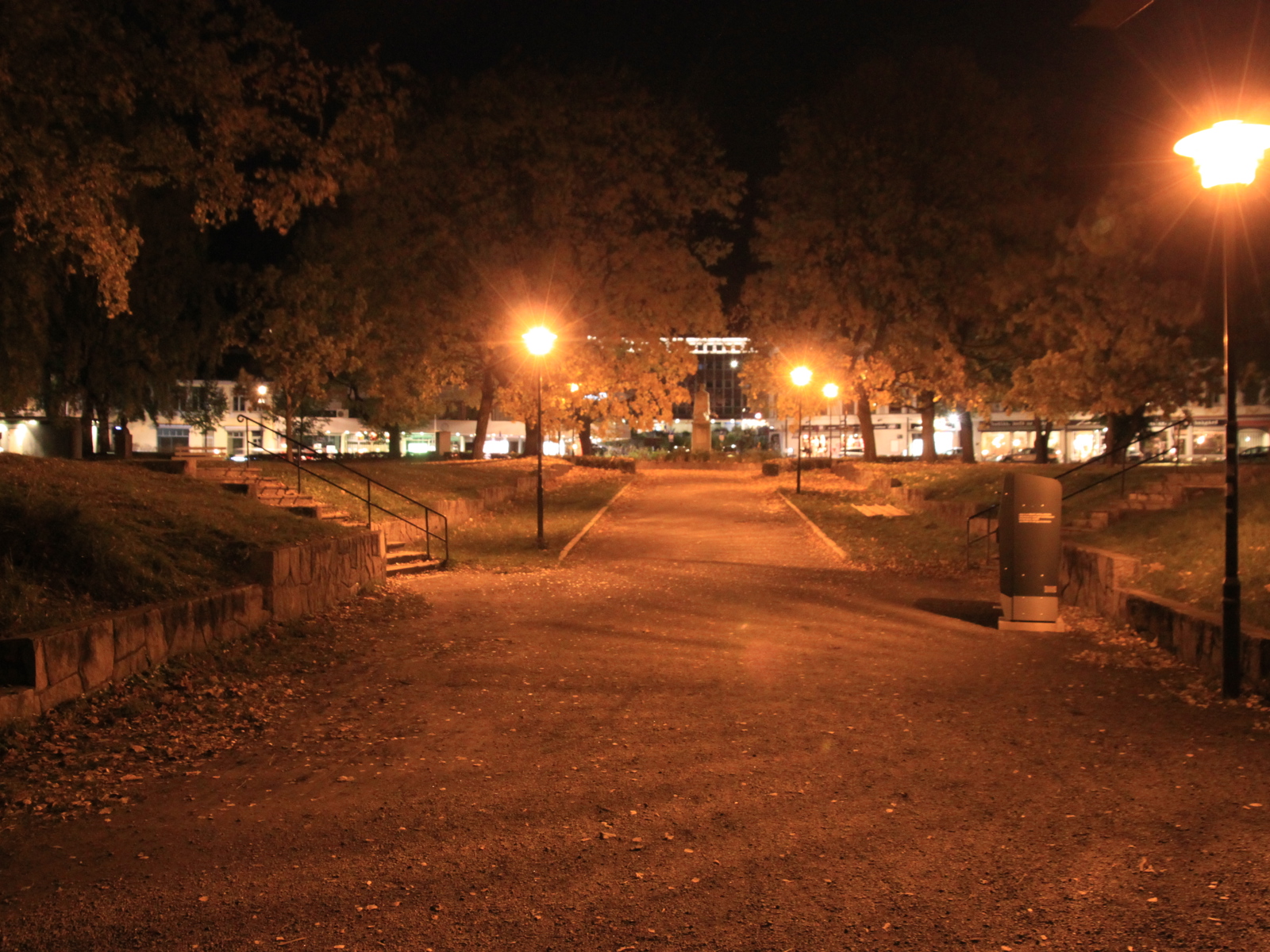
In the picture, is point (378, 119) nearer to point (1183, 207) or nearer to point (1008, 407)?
point (1183, 207)

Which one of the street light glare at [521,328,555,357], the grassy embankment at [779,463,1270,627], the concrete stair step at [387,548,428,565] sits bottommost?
the concrete stair step at [387,548,428,565]

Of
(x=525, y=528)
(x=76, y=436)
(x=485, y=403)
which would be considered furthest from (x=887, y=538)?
(x=76, y=436)

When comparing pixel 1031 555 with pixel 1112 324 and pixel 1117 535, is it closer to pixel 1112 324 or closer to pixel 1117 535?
Answer: pixel 1117 535

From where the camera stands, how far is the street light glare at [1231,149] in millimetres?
7836

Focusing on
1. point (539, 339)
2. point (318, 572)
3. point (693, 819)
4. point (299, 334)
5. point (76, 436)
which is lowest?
point (693, 819)

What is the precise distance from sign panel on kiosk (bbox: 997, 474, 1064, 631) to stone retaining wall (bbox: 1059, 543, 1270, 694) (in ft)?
2.56

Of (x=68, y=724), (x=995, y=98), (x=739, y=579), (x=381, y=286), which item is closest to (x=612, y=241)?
(x=381, y=286)

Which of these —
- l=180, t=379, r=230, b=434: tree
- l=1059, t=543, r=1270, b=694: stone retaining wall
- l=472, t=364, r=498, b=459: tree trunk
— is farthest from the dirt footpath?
l=180, t=379, r=230, b=434: tree

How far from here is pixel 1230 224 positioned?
7961 mm

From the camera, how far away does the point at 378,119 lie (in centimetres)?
1471

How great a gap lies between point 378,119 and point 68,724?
34.5ft

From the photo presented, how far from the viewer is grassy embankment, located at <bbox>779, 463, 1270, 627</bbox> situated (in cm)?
1060

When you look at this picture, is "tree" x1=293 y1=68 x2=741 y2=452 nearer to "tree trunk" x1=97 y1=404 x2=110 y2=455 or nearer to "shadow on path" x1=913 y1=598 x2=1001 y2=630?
"tree trunk" x1=97 y1=404 x2=110 y2=455

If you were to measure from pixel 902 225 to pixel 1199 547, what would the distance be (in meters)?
28.1
